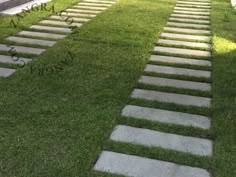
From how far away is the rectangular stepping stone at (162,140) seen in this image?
320 cm

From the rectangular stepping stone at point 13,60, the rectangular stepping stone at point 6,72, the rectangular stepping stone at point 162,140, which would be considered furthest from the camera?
the rectangular stepping stone at point 13,60

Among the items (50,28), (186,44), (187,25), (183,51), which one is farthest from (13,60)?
(187,25)

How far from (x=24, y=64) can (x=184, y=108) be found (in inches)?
84.5

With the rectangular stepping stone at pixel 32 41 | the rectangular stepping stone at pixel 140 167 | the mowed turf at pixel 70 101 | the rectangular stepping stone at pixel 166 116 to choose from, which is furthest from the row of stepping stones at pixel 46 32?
the rectangular stepping stone at pixel 140 167

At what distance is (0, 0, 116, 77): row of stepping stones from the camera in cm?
507

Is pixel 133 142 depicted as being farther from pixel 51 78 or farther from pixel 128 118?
pixel 51 78

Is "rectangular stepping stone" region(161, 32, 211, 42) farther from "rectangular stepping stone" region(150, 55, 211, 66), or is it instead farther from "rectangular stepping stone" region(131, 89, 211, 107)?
"rectangular stepping stone" region(131, 89, 211, 107)

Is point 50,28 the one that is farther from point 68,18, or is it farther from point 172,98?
point 172,98

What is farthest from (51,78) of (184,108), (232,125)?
(232,125)

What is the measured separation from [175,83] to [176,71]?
41 cm

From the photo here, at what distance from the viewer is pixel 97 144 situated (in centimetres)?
319

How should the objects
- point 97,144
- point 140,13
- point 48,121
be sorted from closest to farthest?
point 97,144, point 48,121, point 140,13

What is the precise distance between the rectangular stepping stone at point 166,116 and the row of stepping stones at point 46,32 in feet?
5.47

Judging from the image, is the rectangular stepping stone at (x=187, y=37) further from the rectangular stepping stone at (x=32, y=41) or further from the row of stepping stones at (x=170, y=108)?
the rectangular stepping stone at (x=32, y=41)
